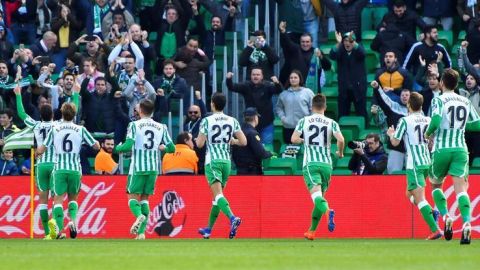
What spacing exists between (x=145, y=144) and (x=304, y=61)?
6218 millimetres

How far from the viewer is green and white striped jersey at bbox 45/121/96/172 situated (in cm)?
2430

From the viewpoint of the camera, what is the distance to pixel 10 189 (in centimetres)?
2672

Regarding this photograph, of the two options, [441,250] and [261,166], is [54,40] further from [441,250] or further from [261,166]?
[441,250]

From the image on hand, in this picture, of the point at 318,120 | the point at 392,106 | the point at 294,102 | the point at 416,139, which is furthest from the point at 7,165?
the point at 416,139

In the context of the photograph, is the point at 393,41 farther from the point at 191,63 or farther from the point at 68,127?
the point at 68,127

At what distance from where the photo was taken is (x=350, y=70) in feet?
94.7

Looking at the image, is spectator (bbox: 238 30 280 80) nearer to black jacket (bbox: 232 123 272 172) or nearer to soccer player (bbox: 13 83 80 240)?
black jacket (bbox: 232 123 272 172)

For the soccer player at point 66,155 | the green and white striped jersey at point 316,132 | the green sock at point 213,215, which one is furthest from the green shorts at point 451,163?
the soccer player at point 66,155

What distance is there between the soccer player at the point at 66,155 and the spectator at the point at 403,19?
24.7 feet

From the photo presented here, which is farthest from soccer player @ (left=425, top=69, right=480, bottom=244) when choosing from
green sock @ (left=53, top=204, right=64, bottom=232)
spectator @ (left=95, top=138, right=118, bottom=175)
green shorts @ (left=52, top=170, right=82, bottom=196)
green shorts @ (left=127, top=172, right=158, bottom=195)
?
spectator @ (left=95, top=138, right=118, bottom=175)

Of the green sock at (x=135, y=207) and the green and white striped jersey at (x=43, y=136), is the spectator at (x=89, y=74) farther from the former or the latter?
the green sock at (x=135, y=207)

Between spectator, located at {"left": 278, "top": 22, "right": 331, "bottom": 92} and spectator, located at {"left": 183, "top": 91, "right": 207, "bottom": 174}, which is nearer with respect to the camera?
spectator, located at {"left": 183, "top": 91, "right": 207, "bottom": 174}

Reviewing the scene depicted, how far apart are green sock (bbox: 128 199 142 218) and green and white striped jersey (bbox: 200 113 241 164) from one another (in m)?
1.26

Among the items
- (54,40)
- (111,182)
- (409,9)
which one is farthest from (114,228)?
(409,9)
